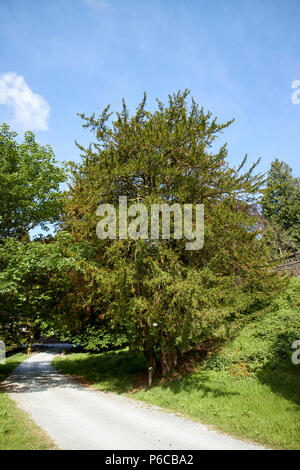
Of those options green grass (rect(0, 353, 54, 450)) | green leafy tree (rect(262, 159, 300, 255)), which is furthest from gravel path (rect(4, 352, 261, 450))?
green leafy tree (rect(262, 159, 300, 255))

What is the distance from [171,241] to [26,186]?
8137 millimetres

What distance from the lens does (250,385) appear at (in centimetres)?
880

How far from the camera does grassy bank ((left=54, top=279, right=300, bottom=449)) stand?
650 cm

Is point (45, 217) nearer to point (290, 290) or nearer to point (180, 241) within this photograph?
point (180, 241)

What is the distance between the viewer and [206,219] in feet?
36.1

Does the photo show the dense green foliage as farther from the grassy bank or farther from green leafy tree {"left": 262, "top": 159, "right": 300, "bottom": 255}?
green leafy tree {"left": 262, "top": 159, "right": 300, "bottom": 255}

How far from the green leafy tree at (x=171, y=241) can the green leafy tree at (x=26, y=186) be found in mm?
2398

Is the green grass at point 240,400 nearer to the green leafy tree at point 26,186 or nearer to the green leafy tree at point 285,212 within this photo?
the green leafy tree at point 26,186

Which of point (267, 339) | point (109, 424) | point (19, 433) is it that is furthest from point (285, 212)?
point (19, 433)

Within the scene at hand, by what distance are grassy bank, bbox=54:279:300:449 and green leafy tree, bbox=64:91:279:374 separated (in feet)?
4.02

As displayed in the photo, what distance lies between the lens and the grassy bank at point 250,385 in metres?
6.50

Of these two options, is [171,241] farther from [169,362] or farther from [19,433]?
[19,433]
